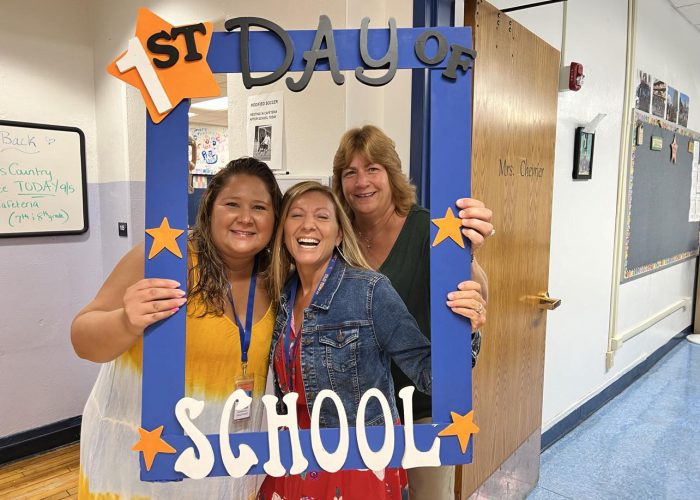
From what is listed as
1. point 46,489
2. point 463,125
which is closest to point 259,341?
point 463,125

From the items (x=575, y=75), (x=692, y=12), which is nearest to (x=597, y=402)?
(x=575, y=75)

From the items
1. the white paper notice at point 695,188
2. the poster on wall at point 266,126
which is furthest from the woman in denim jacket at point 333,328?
the white paper notice at point 695,188

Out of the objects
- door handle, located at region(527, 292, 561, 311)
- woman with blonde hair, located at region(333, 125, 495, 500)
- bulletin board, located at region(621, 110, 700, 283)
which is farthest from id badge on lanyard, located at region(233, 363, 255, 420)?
bulletin board, located at region(621, 110, 700, 283)

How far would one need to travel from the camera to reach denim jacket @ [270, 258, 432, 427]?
95 cm

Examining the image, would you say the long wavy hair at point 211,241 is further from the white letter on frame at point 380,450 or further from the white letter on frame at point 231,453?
the white letter on frame at point 380,450

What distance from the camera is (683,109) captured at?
4.05 meters

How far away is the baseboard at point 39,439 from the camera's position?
2559mm

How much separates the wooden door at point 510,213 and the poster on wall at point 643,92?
152 centimetres

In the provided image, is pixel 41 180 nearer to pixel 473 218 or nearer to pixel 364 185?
pixel 364 185

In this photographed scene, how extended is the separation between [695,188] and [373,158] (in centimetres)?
475

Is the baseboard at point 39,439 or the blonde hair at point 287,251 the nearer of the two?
the blonde hair at point 287,251

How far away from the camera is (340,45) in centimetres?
83

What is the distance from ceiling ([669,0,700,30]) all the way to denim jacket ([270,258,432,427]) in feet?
13.1

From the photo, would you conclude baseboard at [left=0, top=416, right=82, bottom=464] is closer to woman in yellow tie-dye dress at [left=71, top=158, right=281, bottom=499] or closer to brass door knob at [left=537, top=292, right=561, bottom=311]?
woman in yellow tie-dye dress at [left=71, top=158, right=281, bottom=499]
